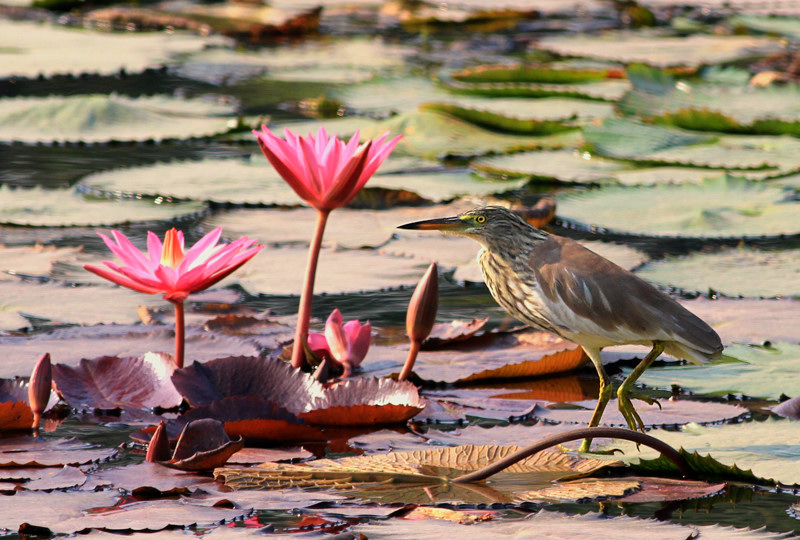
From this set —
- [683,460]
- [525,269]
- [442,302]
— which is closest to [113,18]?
[442,302]

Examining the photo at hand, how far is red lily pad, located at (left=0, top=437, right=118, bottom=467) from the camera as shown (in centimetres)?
181

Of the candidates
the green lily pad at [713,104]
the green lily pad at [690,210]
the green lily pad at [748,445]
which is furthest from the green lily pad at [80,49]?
the green lily pad at [748,445]

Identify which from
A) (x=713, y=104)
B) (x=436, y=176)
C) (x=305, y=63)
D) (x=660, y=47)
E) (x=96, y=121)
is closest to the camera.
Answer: (x=436, y=176)

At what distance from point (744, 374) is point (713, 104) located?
3.17 metres

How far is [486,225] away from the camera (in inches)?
87.7

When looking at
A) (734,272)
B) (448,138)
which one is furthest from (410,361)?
(448,138)

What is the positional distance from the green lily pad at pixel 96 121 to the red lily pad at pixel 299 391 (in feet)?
8.39

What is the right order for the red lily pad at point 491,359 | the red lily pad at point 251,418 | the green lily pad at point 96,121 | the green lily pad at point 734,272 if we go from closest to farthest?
1. the red lily pad at point 251,418
2. the red lily pad at point 491,359
3. the green lily pad at point 734,272
4. the green lily pad at point 96,121

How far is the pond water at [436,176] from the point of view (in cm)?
224

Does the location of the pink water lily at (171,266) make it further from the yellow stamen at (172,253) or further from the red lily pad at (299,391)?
the red lily pad at (299,391)

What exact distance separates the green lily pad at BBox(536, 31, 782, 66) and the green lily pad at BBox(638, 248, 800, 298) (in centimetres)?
334

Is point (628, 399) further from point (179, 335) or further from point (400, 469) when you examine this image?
point (179, 335)

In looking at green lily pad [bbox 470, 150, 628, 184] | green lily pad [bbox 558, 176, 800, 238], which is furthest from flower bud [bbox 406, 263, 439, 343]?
green lily pad [bbox 470, 150, 628, 184]

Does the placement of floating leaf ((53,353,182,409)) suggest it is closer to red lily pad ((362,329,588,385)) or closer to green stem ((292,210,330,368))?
green stem ((292,210,330,368))
